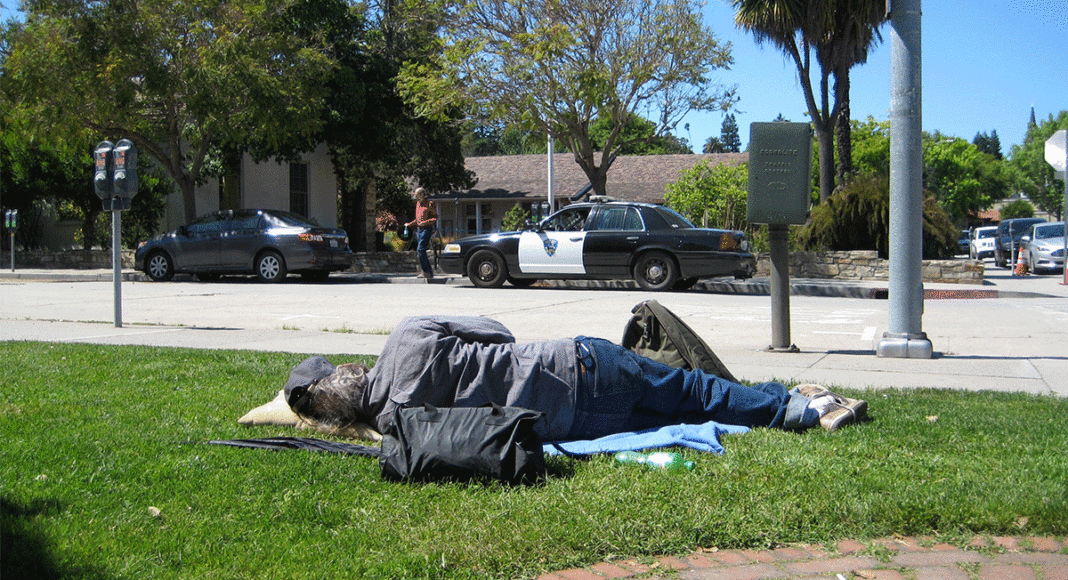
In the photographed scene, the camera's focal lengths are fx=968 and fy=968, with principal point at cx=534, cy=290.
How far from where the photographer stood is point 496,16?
22.7 meters

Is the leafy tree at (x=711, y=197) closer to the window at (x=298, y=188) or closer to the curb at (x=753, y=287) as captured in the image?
the curb at (x=753, y=287)

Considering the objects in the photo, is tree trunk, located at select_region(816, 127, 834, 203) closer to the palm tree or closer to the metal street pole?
the palm tree

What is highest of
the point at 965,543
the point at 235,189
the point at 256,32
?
the point at 256,32

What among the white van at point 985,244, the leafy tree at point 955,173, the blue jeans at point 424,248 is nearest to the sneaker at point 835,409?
the blue jeans at point 424,248

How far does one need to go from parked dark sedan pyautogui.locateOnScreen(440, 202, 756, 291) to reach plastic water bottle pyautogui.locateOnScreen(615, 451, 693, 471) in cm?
1182

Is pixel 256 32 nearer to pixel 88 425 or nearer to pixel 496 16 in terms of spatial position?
pixel 496 16

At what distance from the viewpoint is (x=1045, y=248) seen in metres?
24.9

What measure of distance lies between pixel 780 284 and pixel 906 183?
1349mm

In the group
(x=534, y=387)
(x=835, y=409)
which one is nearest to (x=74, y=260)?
(x=534, y=387)

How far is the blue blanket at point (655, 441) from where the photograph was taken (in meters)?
4.54

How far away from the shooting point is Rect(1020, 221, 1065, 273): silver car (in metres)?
24.7

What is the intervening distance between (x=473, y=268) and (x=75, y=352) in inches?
394

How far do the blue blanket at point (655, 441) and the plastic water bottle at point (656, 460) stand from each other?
11 cm

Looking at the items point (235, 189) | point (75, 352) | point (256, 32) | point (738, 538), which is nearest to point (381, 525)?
point (738, 538)
